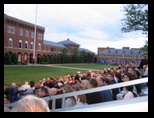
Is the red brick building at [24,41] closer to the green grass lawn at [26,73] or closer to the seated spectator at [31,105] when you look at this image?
the green grass lawn at [26,73]

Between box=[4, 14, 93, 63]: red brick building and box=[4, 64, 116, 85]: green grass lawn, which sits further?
box=[4, 14, 93, 63]: red brick building

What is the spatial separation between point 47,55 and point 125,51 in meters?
1.83

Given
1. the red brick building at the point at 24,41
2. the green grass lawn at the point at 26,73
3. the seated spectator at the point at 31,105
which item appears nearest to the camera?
the seated spectator at the point at 31,105

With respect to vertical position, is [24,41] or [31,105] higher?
[24,41]

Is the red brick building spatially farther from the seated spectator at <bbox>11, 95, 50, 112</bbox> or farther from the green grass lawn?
the seated spectator at <bbox>11, 95, 50, 112</bbox>

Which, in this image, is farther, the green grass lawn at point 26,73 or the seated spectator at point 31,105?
the green grass lawn at point 26,73

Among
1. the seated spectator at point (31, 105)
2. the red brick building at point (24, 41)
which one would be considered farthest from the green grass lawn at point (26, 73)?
the seated spectator at point (31, 105)

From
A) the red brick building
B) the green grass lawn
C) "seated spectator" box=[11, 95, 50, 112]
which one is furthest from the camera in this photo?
the red brick building

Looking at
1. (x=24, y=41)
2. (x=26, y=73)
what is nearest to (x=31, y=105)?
(x=26, y=73)

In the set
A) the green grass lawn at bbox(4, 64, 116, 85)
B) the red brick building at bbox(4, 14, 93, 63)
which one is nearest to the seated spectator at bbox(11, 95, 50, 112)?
the green grass lawn at bbox(4, 64, 116, 85)

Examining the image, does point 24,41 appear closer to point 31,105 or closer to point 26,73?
point 26,73

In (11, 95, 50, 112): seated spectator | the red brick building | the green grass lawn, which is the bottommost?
the green grass lawn
